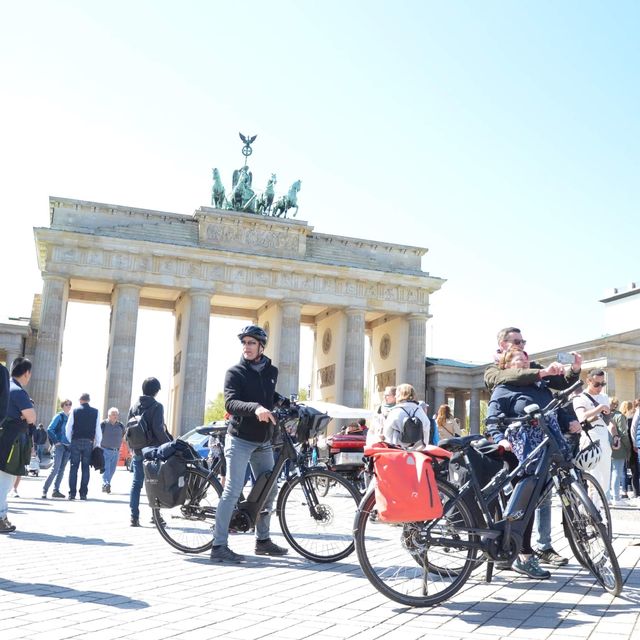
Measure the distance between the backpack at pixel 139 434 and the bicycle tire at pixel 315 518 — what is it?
3955mm

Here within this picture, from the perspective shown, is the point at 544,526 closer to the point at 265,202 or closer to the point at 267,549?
the point at 267,549

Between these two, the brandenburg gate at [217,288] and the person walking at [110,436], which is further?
the brandenburg gate at [217,288]

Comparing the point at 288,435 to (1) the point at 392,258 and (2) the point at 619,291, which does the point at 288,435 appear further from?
(2) the point at 619,291

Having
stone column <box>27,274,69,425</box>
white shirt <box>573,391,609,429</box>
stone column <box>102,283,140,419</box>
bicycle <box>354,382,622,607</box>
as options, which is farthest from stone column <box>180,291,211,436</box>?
bicycle <box>354,382,622,607</box>

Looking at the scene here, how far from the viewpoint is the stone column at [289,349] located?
1784 inches

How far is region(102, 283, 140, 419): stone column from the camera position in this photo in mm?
42500

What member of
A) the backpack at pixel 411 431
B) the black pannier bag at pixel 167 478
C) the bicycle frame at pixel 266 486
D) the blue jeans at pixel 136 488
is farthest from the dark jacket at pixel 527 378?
the blue jeans at pixel 136 488

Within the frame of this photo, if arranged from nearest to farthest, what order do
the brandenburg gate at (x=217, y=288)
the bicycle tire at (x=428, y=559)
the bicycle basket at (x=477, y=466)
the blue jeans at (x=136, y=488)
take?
the bicycle tire at (x=428, y=559) → the bicycle basket at (x=477, y=466) → the blue jeans at (x=136, y=488) → the brandenburg gate at (x=217, y=288)

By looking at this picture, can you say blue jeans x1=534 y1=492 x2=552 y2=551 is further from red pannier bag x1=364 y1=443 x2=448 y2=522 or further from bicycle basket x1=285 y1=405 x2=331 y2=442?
red pannier bag x1=364 y1=443 x2=448 y2=522

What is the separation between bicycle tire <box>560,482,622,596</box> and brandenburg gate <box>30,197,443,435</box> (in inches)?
1500

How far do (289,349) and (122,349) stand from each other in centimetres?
980

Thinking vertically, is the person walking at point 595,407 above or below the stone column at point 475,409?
below

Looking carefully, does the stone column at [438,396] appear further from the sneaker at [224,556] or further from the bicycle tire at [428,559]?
the bicycle tire at [428,559]

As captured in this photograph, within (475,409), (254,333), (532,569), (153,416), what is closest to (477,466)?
(532,569)
